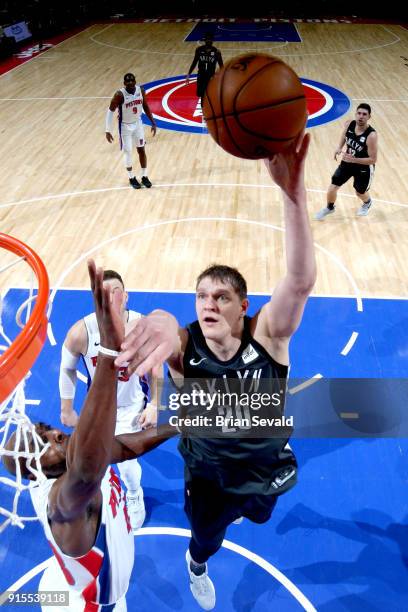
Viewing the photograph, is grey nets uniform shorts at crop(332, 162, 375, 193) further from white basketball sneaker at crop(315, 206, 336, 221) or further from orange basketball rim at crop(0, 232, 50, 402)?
orange basketball rim at crop(0, 232, 50, 402)

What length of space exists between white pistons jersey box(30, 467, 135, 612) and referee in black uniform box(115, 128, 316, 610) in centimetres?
46

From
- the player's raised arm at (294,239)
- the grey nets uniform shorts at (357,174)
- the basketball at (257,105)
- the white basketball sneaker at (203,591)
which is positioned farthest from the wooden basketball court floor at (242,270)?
the basketball at (257,105)

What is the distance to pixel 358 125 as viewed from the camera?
23.8ft

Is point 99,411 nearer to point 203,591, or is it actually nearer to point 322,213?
point 203,591

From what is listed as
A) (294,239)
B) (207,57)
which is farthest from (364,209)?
(294,239)

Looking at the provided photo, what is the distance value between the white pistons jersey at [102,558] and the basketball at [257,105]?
180 cm

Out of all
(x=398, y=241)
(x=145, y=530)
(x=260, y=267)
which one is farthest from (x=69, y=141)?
(x=145, y=530)

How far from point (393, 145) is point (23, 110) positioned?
8762 millimetres

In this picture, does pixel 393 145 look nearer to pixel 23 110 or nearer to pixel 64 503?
pixel 23 110

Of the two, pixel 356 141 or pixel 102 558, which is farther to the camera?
pixel 356 141

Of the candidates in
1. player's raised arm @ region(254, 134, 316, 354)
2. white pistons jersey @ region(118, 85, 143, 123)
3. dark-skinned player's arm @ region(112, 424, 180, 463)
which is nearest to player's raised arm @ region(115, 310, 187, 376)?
player's raised arm @ region(254, 134, 316, 354)

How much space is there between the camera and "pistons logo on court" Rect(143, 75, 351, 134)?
11.7 m

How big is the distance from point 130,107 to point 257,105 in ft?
21.1

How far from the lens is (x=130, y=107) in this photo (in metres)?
8.22
